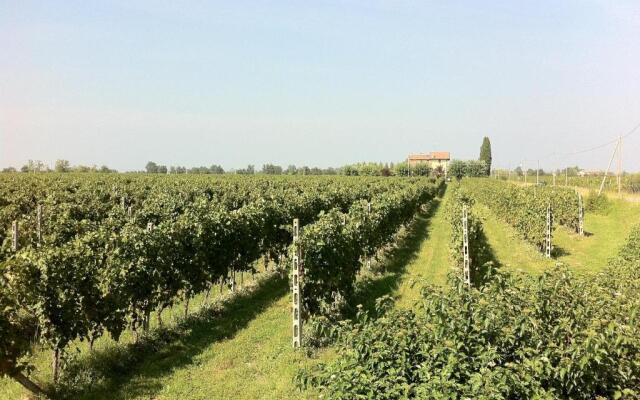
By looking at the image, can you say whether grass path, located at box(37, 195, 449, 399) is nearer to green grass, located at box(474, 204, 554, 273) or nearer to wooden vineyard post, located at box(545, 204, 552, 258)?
green grass, located at box(474, 204, 554, 273)

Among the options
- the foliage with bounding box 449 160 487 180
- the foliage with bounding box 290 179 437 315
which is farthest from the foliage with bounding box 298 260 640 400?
the foliage with bounding box 449 160 487 180

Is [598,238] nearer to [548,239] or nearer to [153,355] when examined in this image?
[548,239]

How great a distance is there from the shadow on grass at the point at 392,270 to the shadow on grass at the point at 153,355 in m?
2.71

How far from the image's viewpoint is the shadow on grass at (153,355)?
7098mm

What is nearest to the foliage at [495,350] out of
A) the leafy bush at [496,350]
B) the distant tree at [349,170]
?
the leafy bush at [496,350]

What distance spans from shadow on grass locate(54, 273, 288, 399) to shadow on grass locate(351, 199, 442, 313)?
2712mm

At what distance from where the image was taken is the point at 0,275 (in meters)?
6.17

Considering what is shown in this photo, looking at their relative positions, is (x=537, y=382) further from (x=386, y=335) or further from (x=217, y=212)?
(x=217, y=212)

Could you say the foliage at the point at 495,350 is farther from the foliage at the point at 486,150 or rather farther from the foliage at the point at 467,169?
the foliage at the point at 486,150

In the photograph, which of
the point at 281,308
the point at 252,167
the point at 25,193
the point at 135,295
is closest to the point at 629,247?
the point at 281,308

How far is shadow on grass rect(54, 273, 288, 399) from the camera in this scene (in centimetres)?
710

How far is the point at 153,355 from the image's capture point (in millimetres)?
8461

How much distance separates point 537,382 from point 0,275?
22.5 ft

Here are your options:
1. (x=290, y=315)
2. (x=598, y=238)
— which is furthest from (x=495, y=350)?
(x=598, y=238)
